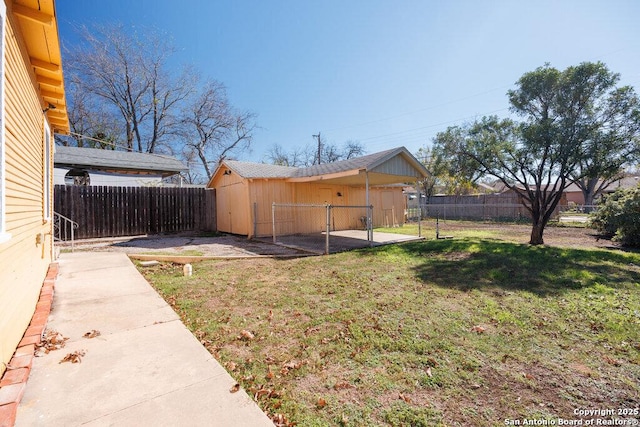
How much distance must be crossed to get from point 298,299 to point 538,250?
7.36 metres

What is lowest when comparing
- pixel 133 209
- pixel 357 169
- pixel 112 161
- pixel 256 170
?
pixel 133 209

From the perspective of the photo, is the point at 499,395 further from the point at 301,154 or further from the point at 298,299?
the point at 301,154

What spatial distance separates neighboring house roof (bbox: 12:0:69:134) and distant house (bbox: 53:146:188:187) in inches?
477

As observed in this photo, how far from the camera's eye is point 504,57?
1135 centimetres

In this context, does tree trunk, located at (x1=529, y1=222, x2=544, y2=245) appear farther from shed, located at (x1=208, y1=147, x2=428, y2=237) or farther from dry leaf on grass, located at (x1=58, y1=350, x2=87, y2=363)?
dry leaf on grass, located at (x1=58, y1=350, x2=87, y2=363)

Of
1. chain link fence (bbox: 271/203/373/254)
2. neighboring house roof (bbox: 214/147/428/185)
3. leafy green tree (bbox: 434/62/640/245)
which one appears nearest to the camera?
leafy green tree (bbox: 434/62/640/245)

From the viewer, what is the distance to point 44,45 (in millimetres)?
3385

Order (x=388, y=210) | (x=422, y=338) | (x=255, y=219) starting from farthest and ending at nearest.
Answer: (x=388, y=210) < (x=255, y=219) < (x=422, y=338)

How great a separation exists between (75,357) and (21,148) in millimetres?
2334

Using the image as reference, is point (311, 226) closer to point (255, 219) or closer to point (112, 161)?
point (255, 219)

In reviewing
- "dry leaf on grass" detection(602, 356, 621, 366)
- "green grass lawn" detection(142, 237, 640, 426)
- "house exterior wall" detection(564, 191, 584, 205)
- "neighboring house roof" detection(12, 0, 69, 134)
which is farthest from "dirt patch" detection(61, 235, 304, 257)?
"house exterior wall" detection(564, 191, 584, 205)

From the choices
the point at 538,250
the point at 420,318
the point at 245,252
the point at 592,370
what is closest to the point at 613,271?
the point at 538,250

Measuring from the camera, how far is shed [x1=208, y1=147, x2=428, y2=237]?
9883 mm

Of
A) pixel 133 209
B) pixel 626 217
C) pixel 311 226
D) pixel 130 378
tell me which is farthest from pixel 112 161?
pixel 626 217
